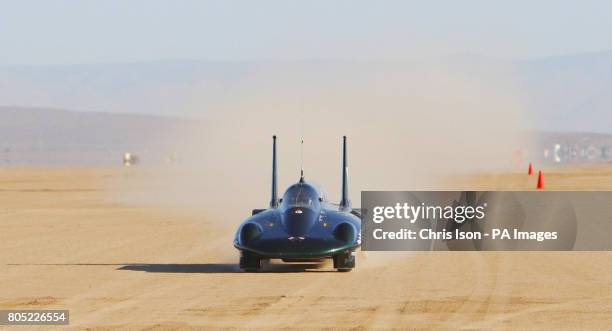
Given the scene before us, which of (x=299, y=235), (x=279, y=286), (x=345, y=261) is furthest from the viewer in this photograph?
(x=345, y=261)

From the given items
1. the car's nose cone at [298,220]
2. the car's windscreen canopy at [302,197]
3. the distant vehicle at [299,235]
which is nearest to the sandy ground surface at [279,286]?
the distant vehicle at [299,235]

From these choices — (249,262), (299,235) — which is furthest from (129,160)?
(299,235)

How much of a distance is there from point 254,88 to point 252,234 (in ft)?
232

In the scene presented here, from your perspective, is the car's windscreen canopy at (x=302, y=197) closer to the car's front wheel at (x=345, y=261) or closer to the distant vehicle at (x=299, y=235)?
the distant vehicle at (x=299, y=235)

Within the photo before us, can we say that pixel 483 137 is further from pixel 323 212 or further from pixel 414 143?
pixel 323 212

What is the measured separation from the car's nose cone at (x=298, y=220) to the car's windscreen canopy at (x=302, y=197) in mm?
255

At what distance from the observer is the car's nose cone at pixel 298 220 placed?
81.9 ft

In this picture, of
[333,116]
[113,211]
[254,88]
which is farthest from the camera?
[254,88]

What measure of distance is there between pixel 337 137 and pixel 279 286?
184 feet

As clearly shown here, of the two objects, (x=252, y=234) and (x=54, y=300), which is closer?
(x=54, y=300)

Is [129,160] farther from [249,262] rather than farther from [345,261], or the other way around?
[345,261]

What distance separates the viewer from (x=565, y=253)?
29000 millimetres

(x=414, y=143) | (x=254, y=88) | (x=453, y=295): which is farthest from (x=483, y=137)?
(x=453, y=295)

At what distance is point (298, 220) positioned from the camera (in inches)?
995
